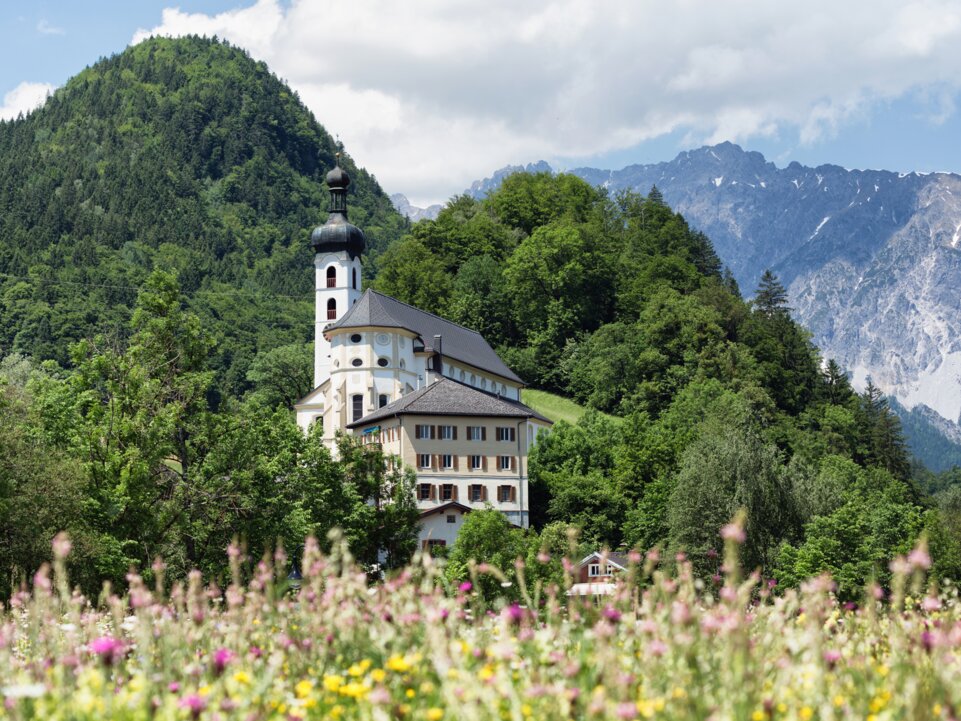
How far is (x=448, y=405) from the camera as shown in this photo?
7756 centimetres

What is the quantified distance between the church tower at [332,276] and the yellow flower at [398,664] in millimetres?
90322

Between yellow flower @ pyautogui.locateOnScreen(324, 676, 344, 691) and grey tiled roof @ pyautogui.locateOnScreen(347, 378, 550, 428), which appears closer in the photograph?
yellow flower @ pyautogui.locateOnScreen(324, 676, 344, 691)

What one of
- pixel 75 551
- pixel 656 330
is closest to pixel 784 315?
pixel 656 330

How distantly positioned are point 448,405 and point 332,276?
27.2m


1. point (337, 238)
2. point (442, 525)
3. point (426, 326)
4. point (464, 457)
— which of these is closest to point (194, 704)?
point (442, 525)

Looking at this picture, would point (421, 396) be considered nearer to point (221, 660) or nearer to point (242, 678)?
point (221, 660)

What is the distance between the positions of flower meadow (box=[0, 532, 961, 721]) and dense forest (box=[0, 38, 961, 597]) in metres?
1.24

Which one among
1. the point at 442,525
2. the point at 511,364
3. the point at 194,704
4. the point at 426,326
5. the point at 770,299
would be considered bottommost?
the point at 194,704

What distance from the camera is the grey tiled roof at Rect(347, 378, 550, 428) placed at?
7688 centimetres

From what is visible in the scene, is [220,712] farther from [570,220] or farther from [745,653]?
[570,220]

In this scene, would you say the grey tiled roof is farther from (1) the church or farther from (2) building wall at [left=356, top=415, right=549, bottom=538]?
(2) building wall at [left=356, top=415, right=549, bottom=538]

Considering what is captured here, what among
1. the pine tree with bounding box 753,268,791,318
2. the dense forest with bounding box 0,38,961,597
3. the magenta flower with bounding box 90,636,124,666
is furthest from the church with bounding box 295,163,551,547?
the magenta flower with bounding box 90,636,124,666

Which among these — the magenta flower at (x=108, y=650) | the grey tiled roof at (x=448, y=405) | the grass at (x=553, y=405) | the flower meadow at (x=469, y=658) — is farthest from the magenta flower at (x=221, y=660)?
the grass at (x=553, y=405)

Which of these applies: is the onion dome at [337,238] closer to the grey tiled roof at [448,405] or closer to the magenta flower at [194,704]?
the grey tiled roof at [448,405]
